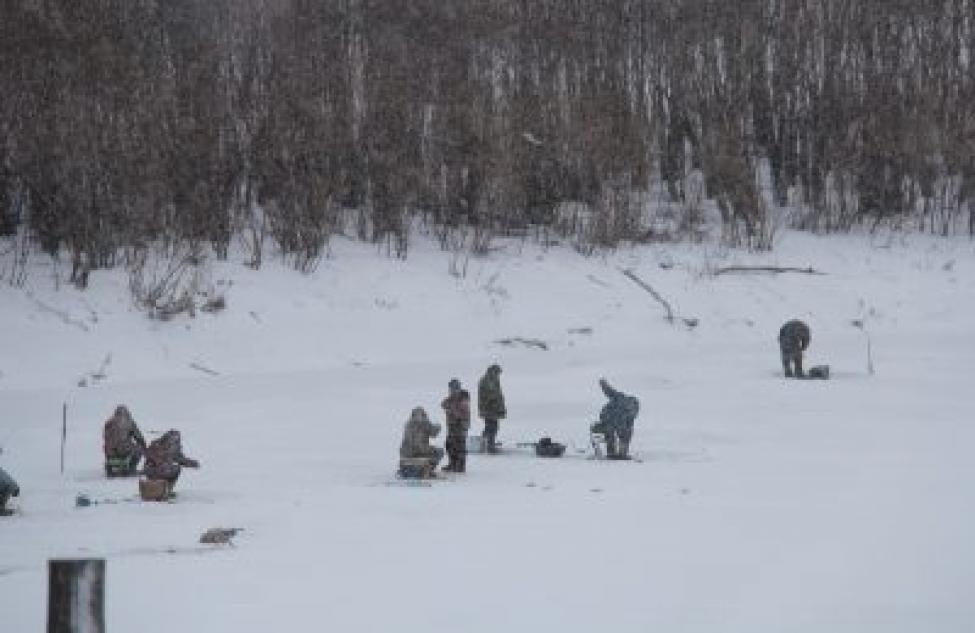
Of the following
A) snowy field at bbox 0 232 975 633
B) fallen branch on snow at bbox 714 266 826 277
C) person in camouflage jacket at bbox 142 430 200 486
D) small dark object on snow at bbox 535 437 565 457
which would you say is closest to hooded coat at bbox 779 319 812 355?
snowy field at bbox 0 232 975 633

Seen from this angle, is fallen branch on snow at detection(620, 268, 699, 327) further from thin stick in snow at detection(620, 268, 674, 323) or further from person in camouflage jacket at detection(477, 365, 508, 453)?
person in camouflage jacket at detection(477, 365, 508, 453)

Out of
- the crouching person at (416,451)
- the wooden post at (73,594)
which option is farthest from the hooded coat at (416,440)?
the wooden post at (73,594)

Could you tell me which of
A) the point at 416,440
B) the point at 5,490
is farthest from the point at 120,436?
the point at 416,440

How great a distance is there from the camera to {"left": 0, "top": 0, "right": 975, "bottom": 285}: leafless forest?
2356cm

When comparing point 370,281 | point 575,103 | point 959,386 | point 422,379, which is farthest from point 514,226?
point 959,386

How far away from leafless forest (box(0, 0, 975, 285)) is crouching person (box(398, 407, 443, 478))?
41.4ft

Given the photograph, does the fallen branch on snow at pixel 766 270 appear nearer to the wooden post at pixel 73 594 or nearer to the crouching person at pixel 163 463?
the crouching person at pixel 163 463

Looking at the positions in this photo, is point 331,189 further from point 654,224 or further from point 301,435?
point 301,435

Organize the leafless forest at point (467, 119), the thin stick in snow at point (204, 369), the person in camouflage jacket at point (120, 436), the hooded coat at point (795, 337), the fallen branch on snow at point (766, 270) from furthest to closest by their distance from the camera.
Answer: the fallen branch on snow at point (766, 270), the leafless forest at point (467, 119), the thin stick in snow at point (204, 369), the hooded coat at point (795, 337), the person in camouflage jacket at point (120, 436)

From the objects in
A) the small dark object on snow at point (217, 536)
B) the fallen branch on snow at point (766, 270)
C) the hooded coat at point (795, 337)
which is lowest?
the small dark object on snow at point (217, 536)

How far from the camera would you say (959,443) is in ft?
43.9

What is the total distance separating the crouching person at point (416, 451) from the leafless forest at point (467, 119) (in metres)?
12.6

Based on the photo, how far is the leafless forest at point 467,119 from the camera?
2356 centimetres

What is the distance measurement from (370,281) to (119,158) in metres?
5.94
